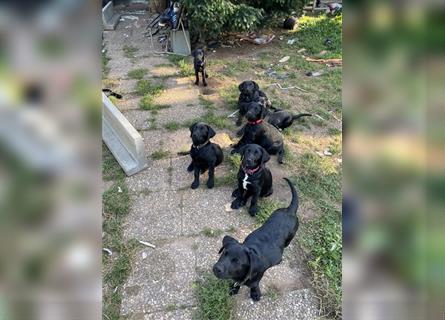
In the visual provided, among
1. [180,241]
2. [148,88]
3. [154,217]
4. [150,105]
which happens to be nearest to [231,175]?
[154,217]

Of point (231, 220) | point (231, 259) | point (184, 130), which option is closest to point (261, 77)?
point (184, 130)

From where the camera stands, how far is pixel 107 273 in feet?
11.2

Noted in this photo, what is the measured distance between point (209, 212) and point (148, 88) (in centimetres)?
356

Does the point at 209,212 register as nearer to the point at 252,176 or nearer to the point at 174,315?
the point at 252,176

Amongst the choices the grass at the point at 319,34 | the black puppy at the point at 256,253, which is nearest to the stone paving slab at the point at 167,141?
the black puppy at the point at 256,253

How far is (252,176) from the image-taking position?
3949 mm

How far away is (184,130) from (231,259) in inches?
Answer: 126

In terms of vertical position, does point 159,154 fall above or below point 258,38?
below

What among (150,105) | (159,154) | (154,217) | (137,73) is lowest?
(154,217)

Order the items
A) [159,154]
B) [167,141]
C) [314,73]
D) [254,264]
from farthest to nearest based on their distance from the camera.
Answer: [314,73]
[167,141]
[159,154]
[254,264]

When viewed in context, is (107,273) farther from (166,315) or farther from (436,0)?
(436,0)

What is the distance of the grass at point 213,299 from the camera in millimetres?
3057

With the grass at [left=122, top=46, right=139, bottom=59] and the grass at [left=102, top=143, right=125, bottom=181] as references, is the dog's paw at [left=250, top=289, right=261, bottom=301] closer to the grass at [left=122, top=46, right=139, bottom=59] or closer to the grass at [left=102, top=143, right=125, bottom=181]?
the grass at [left=102, top=143, right=125, bottom=181]

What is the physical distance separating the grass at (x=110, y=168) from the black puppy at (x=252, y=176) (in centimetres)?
156
